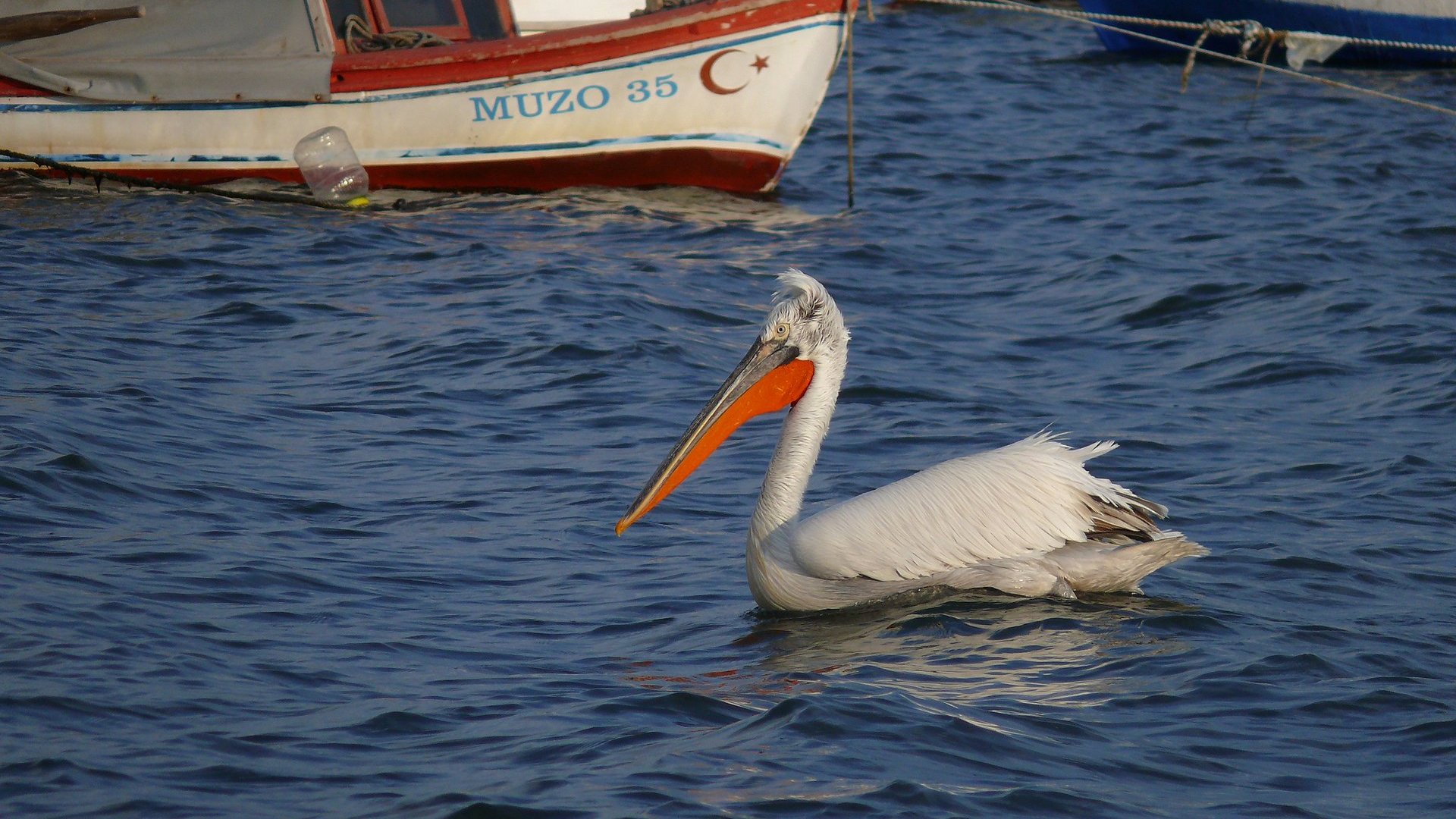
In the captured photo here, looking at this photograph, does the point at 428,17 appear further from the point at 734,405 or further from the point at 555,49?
the point at 734,405

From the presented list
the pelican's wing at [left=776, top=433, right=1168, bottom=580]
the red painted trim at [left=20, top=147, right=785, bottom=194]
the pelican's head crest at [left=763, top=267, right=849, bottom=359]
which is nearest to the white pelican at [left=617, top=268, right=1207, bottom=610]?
the pelican's wing at [left=776, top=433, right=1168, bottom=580]

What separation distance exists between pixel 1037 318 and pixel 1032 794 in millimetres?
5065

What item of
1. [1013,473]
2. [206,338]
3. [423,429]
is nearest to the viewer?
[1013,473]

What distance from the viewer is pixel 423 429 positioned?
643cm

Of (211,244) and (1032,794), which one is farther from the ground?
(211,244)

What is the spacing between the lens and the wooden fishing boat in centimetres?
976

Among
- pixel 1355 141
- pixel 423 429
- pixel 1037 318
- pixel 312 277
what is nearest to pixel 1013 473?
pixel 423 429

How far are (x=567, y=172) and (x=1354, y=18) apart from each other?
28.6ft

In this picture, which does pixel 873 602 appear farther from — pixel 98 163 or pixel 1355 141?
pixel 1355 141

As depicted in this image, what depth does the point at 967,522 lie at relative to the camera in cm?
480

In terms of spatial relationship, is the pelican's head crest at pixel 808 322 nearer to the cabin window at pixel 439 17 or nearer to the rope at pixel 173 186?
the rope at pixel 173 186

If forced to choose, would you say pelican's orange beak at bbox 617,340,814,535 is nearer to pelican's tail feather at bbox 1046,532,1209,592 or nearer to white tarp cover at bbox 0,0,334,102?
pelican's tail feather at bbox 1046,532,1209,592

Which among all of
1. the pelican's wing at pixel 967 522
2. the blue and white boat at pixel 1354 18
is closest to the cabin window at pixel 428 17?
the pelican's wing at pixel 967 522

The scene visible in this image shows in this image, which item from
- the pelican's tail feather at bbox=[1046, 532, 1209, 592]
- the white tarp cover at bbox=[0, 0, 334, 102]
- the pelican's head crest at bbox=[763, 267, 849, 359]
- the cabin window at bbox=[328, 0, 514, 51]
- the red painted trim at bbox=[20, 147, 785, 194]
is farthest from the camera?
the cabin window at bbox=[328, 0, 514, 51]
